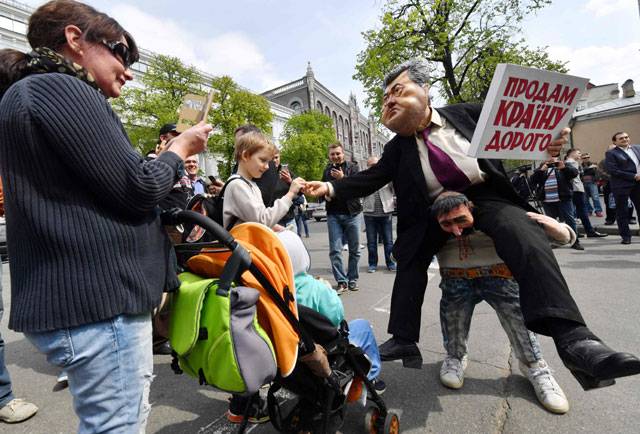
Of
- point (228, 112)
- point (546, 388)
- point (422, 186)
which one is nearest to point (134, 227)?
point (422, 186)

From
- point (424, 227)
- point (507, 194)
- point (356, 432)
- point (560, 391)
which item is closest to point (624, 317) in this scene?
point (560, 391)

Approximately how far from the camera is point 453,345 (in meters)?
2.53

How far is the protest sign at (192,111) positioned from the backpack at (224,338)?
64 cm

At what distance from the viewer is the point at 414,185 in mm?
A: 2254

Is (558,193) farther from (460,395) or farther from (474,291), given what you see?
(460,395)

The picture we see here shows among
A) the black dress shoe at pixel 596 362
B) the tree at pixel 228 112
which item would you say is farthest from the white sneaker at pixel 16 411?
the tree at pixel 228 112

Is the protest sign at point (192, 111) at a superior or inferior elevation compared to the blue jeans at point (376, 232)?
superior

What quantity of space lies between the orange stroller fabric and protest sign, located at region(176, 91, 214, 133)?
0.46m

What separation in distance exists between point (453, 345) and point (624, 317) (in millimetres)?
2159

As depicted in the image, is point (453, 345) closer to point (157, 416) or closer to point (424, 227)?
point (424, 227)

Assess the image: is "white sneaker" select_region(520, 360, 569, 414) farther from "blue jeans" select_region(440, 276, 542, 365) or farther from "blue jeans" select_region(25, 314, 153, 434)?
"blue jeans" select_region(25, 314, 153, 434)

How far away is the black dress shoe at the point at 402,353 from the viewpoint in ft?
6.88

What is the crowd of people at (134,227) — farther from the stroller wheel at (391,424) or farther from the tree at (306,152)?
the tree at (306,152)

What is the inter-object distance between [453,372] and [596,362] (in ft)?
3.93
